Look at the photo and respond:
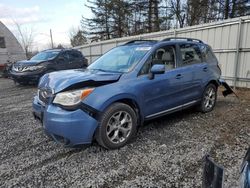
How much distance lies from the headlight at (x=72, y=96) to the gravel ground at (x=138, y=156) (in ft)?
2.79

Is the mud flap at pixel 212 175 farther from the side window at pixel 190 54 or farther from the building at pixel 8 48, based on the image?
the building at pixel 8 48

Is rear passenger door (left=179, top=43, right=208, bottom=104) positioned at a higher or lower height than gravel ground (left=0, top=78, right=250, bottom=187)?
higher

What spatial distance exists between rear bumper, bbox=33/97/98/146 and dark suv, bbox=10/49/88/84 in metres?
7.37

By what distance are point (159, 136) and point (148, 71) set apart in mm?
1184

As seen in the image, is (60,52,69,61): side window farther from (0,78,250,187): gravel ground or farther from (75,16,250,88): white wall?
(0,78,250,187): gravel ground

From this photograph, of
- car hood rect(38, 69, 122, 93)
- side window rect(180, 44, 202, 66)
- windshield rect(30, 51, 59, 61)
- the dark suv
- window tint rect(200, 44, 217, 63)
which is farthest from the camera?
windshield rect(30, 51, 59, 61)

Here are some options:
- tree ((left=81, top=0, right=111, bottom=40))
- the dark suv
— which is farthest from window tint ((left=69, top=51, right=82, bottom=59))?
tree ((left=81, top=0, right=111, bottom=40))

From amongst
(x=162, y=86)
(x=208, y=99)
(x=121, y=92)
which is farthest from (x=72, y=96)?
(x=208, y=99)

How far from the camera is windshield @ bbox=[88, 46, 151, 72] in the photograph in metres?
4.09

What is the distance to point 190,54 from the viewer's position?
5.02 m

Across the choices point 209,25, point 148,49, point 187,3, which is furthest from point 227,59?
point 187,3

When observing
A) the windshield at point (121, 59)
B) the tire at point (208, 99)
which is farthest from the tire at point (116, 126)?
the tire at point (208, 99)

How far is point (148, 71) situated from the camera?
13.3 feet

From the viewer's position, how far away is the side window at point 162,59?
405 cm
